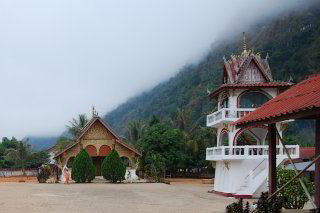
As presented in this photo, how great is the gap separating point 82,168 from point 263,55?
4353 cm

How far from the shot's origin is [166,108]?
83.9m

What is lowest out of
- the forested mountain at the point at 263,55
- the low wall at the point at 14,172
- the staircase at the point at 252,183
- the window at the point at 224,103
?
the low wall at the point at 14,172

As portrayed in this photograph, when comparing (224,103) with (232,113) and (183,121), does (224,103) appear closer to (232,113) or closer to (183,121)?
(232,113)

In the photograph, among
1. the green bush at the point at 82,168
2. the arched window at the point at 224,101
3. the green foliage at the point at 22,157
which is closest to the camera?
the arched window at the point at 224,101

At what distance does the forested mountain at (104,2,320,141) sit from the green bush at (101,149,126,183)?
30.1 metres

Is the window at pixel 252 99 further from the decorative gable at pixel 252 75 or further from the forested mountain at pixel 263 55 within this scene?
the forested mountain at pixel 263 55

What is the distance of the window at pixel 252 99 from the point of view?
25.3 metres

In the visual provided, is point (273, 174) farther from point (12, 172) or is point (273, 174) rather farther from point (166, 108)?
point (166, 108)

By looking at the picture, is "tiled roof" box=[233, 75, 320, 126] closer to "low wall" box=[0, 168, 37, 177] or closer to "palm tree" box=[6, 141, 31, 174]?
"palm tree" box=[6, 141, 31, 174]

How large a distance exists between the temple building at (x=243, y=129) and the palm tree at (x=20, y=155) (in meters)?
29.6

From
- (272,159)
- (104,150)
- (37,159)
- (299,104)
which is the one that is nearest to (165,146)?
(104,150)

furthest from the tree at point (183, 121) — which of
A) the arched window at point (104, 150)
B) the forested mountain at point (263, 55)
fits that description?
the arched window at point (104, 150)

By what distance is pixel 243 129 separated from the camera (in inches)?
→ 997

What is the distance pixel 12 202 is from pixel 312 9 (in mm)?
71794
